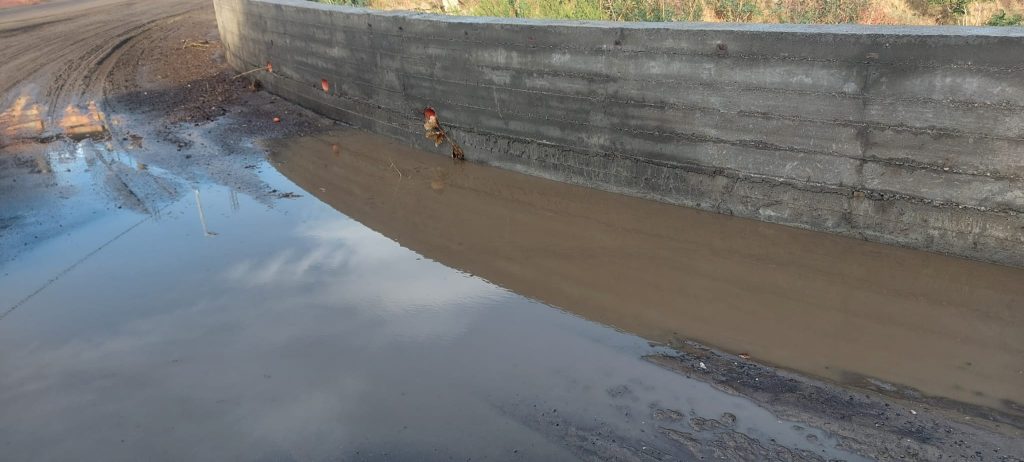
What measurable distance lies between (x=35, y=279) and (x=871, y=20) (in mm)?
8313

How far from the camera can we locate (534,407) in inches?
153

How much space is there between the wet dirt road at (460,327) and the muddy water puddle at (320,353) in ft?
0.06

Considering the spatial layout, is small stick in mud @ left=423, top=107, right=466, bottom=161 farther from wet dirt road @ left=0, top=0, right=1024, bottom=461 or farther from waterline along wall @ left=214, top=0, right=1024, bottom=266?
wet dirt road @ left=0, top=0, right=1024, bottom=461

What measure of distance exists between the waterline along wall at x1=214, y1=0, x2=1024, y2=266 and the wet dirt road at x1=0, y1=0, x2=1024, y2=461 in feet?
0.91

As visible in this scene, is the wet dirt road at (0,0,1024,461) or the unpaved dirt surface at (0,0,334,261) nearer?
the wet dirt road at (0,0,1024,461)

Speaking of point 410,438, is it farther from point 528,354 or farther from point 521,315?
point 521,315

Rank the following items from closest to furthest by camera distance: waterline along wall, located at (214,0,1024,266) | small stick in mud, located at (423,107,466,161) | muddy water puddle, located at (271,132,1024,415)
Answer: muddy water puddle, located at (271,132,1024,415) → waterline along wall, located at (214,0,1024,266) → small stick in mud, located at (423,107,466,161)

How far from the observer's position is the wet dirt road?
367 cm

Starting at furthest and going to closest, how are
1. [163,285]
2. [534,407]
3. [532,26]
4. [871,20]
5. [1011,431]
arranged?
[871,20]
[532,26]
[163,285]
[534,407]
[1011,431]

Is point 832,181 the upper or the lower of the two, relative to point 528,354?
upper

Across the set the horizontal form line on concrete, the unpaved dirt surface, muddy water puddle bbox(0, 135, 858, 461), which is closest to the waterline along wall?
the horizontal form line on concrete

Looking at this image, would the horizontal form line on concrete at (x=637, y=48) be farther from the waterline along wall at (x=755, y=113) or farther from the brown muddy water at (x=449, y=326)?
the brown muddy water at (x=449, y=326)

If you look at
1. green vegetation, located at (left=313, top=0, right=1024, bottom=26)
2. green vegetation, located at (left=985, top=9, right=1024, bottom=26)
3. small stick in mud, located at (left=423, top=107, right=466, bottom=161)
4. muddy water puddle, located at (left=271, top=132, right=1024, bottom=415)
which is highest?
green vegetation, located at (left=313, top=0, right=1024, bottom=26)

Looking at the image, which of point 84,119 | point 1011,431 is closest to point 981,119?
point 1011,431
